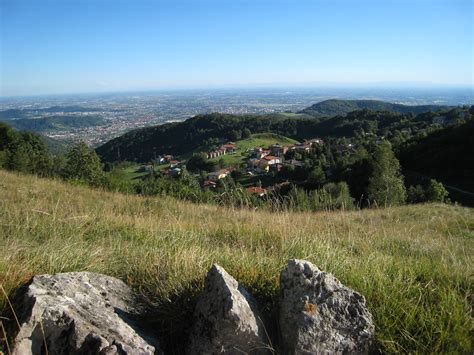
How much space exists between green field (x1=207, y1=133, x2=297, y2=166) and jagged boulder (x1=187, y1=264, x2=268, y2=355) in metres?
87.1

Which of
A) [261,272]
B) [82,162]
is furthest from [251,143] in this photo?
[261,272]

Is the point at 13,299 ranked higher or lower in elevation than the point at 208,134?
higher

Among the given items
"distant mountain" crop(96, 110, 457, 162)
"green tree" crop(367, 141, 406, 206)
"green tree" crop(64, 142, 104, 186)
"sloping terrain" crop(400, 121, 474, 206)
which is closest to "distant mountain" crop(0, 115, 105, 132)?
"distant mountain" crop(96, 110, 457, 162)

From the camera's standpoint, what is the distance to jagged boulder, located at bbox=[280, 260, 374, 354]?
2182mm

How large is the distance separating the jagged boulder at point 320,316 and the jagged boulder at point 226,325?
214 mm

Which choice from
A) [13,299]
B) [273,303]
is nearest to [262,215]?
[273,303]

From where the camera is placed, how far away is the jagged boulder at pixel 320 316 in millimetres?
2182

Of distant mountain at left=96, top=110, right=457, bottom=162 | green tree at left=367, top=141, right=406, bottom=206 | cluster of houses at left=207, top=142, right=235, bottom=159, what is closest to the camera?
green tree at left=367, top=141, right=406, bottom=206

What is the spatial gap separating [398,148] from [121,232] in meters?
69.6

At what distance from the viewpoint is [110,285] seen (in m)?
2.72

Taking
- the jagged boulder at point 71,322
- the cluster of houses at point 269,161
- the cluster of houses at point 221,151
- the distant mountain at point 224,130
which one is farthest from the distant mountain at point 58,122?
the jagged boulder at point 71,322

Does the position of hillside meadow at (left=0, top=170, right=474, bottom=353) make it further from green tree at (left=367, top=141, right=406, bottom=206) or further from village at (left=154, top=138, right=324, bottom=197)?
village at (left=154, top=138, right=324, bottom=197)

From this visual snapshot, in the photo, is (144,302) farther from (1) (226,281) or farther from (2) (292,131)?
(2) (292,131)

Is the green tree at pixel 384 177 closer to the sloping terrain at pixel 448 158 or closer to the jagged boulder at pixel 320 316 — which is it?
the sloping terrain at pixel 448 158
